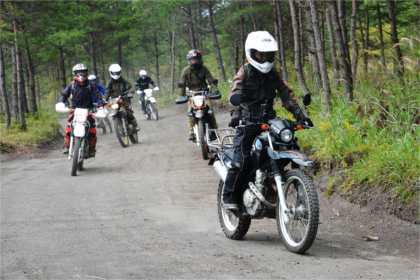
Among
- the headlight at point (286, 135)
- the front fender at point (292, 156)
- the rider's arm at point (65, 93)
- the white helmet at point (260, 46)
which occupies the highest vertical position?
the white helmet at point (260, 46)

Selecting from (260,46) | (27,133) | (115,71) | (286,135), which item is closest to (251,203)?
(286,135)

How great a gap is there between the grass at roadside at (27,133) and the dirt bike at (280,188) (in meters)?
11.0

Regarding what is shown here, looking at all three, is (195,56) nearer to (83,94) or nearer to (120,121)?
(83,94)

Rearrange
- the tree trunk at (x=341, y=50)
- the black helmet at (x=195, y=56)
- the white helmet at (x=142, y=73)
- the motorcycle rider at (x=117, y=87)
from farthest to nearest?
the white helmet at (x=142, y=73) → the motorcycle rider at (x=117, y=87) → the black helmet at (x=195, y=56) → the tree trunk at (x=341, y=50)

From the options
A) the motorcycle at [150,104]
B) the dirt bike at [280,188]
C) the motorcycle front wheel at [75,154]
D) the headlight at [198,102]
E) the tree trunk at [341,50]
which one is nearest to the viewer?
the dirt bike at [280,188]

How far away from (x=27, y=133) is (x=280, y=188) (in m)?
13.4

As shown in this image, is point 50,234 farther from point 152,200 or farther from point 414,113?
point 414,113

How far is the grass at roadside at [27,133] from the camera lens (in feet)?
46.8

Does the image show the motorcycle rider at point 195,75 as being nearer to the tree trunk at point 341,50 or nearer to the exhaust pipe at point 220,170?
the tree trunk at point 341,50

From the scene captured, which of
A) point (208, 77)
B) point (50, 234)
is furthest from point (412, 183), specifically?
point (208, 77)

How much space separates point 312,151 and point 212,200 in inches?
80.8

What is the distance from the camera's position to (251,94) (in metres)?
5.23

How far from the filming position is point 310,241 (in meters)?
4.14

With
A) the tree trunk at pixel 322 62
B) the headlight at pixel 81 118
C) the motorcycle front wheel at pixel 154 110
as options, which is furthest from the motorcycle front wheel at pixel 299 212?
the motorcycle front wheel at pixel 154 110
